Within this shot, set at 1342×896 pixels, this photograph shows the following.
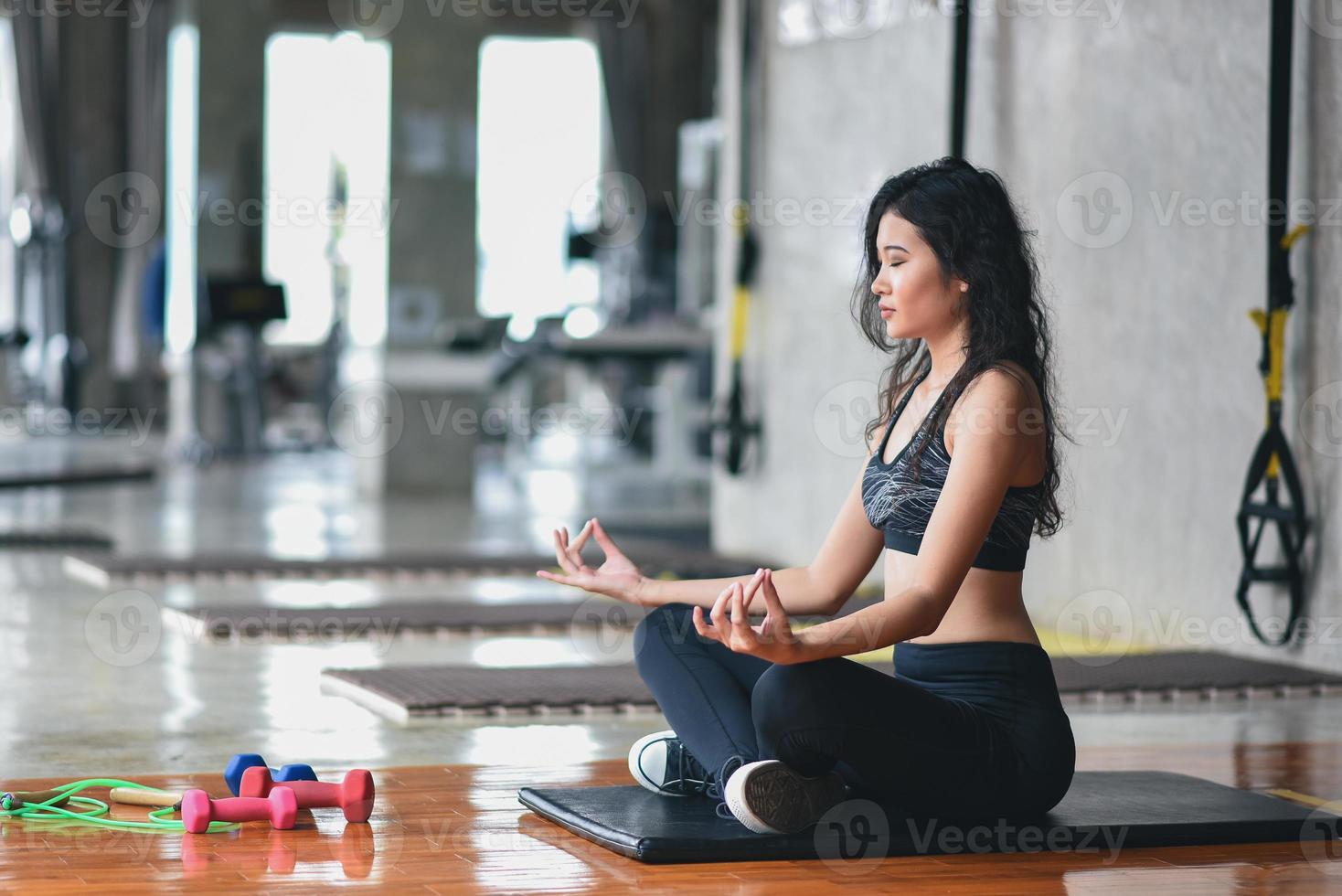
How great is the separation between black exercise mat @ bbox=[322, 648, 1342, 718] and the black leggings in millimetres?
1061

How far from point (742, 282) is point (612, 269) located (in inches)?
216

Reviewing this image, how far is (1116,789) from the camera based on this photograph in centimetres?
270

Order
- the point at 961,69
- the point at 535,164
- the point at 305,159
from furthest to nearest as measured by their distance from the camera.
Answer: the point at 535,164 < the point at 305,159 < the point at 961,69

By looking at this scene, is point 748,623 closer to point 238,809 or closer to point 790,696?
point 790,696

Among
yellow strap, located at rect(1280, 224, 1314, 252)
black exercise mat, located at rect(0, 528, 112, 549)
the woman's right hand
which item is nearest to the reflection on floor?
black exercise mat, located at rect(0, 528, 112, 549)

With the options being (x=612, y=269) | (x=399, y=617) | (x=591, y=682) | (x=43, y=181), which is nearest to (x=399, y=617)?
(x=399, y=617)

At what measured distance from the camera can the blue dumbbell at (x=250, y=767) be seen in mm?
2547

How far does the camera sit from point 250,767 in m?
2.54

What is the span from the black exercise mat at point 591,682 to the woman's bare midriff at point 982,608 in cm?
127

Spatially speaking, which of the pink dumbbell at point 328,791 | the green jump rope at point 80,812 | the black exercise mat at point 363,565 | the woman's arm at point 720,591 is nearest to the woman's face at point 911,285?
the woman's arm at point 720,591

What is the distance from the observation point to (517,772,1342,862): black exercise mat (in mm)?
2262

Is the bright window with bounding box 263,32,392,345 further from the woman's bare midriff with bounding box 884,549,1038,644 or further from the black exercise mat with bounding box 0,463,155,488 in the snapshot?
the woman's bare midriff with bounding box 884,549,1038,644

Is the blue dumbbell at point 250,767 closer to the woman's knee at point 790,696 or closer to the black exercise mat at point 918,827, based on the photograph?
the black exercise mat at point 918,827

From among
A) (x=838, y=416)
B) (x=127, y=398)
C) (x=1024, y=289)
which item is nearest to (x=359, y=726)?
(x=1024, y=289)
